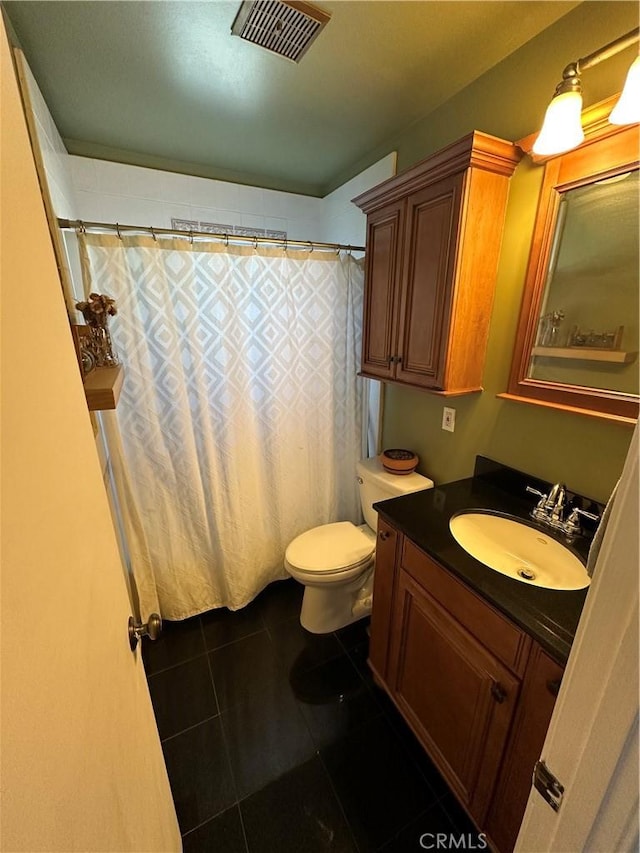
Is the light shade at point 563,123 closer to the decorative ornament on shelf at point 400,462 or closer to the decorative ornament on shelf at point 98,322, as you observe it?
the decorative ornament on shelf at point 400,462

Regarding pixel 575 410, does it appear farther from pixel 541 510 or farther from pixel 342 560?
pixel 342 560

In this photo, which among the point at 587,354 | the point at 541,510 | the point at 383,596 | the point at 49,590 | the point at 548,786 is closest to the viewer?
the point at 49,590

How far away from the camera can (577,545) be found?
3.51 feet

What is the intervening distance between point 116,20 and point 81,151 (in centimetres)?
88

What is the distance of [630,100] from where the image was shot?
80 cm

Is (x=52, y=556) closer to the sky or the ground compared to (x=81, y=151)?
closer to the ground

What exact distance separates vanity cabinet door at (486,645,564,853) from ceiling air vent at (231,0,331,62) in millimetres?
1808

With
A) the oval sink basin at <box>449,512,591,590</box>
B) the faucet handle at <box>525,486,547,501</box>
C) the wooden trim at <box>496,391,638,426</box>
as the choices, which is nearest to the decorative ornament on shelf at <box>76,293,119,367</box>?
the oval sink basin at <box>449,512,591,590</box>

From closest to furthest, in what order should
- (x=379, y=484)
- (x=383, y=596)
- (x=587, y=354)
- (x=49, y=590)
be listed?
1. (x=49, y=590)
2. (x=587, y=354)
3. (x=383, y=596)
4. (x=379, y=484)

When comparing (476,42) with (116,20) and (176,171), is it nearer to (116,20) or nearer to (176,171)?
(116,20)

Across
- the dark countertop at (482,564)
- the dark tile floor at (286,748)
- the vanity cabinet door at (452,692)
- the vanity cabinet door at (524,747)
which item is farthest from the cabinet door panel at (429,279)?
the dark tile floor at (286,748)

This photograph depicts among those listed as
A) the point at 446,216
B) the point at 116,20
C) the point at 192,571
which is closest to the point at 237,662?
the point at 192,571

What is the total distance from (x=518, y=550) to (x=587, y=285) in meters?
0.88

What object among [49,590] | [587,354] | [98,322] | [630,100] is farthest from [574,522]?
[98,322]
